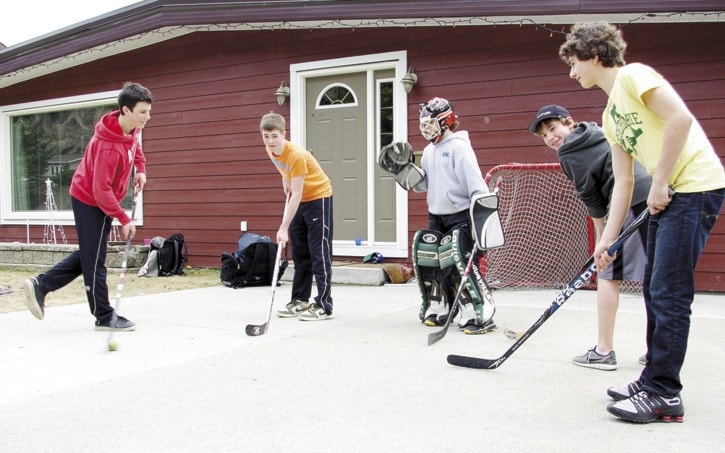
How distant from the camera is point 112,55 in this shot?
995cm

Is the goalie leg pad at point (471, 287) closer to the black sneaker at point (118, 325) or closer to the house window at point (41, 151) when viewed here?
the black sneaker at point (118, 325)

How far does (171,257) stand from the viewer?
28.5 ft

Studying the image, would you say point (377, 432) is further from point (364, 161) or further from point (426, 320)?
point (364, 161)

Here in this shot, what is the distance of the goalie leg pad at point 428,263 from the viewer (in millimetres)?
4637

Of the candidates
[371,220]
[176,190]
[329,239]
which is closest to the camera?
[329,239]

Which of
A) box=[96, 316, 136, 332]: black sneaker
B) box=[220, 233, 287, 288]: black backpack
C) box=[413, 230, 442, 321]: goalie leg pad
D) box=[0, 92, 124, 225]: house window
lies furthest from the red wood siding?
box=[96, 316, 136, 332]: black sneaker

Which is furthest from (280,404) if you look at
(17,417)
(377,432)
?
(17,417)

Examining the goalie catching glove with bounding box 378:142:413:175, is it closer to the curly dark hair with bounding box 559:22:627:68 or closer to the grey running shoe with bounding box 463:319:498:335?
the grey running shoe with bounding box 463:319:498:335

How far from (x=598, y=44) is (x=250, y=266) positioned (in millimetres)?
5172

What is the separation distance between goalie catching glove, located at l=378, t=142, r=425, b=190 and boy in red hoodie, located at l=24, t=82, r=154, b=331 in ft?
5.58

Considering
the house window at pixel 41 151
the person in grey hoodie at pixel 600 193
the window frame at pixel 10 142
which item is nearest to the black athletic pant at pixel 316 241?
the person in grey hoodie at pixel 600 193

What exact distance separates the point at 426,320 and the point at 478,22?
3718 millimetres

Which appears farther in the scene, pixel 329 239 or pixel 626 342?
pixel 329 239

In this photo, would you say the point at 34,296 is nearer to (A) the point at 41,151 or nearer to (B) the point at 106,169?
(B) the point at 106,169
